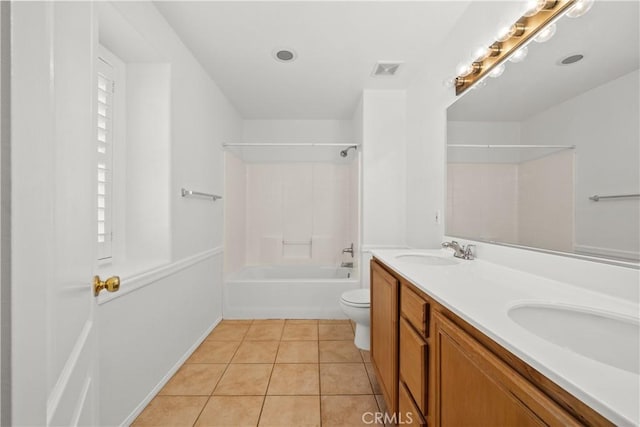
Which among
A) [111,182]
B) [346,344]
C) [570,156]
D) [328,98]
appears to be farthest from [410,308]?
[328,98]

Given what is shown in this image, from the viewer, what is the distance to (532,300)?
0.80 metres

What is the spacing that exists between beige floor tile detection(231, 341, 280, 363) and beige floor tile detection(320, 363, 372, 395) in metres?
0.44

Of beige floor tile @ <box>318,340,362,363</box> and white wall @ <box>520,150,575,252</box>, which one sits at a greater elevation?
white wall @ <box>520,150,575,252</box>

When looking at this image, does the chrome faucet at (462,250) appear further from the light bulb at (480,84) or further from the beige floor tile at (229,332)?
the beige floor tile at (229,332)

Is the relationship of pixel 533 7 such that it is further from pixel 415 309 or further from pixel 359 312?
pixel 359 312

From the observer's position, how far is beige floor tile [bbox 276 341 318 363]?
2066 mm

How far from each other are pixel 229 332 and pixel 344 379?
48.7 inches

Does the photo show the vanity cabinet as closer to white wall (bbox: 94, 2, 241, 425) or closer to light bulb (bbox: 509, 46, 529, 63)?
light bulb (bbox: 509, 46, 529, 63)

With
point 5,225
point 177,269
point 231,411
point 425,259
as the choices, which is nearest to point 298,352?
point 231,411

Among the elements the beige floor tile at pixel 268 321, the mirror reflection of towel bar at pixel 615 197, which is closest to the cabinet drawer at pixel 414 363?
the mirror reflection of towel bar at pixel 615 197

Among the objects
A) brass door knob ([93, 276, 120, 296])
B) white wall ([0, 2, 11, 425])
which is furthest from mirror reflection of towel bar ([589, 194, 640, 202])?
brass door knob ([93, 276, 120, 296])

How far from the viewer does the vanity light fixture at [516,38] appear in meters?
1.05

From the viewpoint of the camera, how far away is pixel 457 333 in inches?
30.3

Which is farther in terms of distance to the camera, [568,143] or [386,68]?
[386,68]
